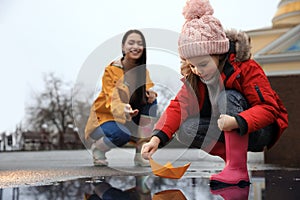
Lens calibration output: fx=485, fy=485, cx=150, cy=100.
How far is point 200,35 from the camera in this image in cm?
180

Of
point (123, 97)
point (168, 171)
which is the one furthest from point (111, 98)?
point (168, 171)

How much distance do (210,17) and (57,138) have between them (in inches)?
729

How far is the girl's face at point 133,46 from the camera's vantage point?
3020mm

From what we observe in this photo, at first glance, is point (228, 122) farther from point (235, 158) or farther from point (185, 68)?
point (185, 68)

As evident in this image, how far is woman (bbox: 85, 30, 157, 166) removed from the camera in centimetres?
296

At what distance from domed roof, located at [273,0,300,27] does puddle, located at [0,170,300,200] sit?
251 inches

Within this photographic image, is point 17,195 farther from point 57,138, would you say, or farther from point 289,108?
point 57,138

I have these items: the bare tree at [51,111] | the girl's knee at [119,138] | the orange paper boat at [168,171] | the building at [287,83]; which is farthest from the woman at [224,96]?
the bare tree at [51,111]

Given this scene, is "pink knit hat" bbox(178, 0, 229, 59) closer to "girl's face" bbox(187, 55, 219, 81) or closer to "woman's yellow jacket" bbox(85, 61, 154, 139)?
"girl's face" bbox(187, 55, 219, 81)

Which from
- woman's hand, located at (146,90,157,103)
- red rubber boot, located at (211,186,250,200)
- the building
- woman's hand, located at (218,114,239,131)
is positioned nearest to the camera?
red rubber boot, located at (211,186,250,200)

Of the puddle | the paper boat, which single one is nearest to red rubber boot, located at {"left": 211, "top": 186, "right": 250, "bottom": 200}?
the puddle

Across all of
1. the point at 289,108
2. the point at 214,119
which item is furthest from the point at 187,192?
the point at 289,108

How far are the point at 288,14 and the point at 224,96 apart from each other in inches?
256

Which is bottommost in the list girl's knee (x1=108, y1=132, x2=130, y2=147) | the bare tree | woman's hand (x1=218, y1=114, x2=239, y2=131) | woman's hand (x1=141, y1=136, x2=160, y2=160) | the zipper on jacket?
the bare tree
